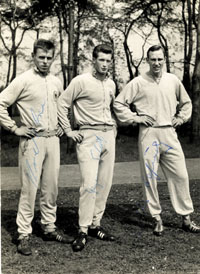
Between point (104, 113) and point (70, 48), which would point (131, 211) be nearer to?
point (104, 113)

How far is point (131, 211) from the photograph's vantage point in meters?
5.97

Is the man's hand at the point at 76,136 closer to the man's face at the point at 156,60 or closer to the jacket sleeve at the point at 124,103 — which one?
the jacket sleeve at the point at 124,103

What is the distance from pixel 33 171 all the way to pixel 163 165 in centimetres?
174

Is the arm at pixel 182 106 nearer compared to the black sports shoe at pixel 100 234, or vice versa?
the black sports shoe at pixel 100 234

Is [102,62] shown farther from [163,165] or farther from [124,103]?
[163,165]

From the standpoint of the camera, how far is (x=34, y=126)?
437 cm

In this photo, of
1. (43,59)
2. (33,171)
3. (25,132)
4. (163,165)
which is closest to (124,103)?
(163,165)

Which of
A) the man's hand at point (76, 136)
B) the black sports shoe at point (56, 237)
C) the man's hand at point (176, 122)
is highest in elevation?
the man's hand at point (176, 122)

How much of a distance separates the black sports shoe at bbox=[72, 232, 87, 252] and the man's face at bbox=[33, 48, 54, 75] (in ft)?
6.50

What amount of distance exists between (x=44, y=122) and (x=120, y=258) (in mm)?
1736

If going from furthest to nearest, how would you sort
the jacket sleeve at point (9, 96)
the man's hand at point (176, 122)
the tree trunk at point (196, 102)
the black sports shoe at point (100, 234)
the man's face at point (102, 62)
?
1. the tree trunk at point (196, 102)
2. the man's hand at point (176, 122)
3. the black sports shoe at point (100, 234)
4. the man's face at point (102, 62)
5. the jacket sleeve at point (9, 96)

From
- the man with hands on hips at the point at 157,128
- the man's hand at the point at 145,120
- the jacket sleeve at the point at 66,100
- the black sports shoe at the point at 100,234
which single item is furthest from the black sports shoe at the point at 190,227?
the jacket sleeve at the point at 66,100

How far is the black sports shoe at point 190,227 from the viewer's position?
4.88 metres
